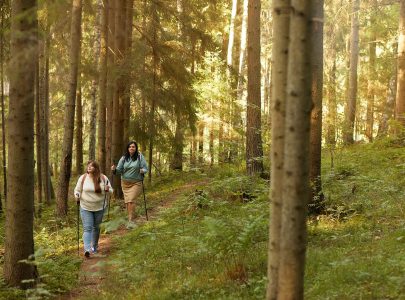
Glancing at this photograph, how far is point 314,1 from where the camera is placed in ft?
11.9

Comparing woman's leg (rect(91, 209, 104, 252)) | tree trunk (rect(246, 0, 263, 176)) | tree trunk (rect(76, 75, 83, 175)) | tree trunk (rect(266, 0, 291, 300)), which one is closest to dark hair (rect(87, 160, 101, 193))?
woman's leg (rect(91, 209, 104, 252))

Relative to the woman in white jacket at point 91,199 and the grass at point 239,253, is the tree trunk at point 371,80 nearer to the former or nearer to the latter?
the grass at point 239,253

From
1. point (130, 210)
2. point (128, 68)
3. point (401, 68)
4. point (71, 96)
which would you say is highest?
point (401, 68)

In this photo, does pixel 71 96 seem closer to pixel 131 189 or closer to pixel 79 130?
pixel 131 189

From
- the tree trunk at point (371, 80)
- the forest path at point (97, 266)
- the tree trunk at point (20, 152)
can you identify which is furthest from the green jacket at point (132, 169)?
the tree trunk at point (371, 80)

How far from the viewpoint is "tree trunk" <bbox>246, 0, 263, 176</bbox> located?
1387cm

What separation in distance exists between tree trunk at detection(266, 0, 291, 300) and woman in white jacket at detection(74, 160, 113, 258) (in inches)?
231

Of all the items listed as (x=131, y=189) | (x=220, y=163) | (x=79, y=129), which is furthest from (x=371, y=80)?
(x=131, y=189)

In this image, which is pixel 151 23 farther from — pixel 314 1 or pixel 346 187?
pixel 314 1

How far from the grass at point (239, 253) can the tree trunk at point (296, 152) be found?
167 centimetres

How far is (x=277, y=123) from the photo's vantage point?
4.16 m

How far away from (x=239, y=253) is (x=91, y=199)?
3599 mm

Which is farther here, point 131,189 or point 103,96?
point 103,96

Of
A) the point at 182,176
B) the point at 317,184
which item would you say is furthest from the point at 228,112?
the point at 317,184
